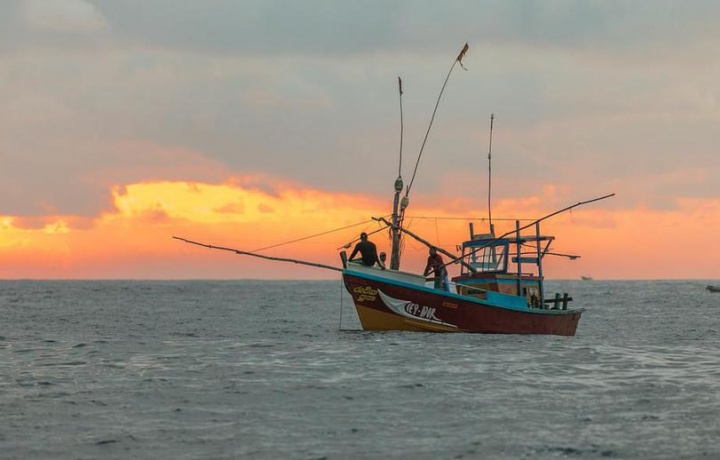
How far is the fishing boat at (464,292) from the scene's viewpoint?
2892 cm

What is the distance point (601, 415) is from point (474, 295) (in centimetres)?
1536

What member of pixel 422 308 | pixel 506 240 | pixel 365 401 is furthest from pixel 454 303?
pixel 365 401

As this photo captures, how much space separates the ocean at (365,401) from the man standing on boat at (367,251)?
234 centimetres

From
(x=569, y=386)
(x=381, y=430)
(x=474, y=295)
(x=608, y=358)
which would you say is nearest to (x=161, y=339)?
(x=474, y=295)

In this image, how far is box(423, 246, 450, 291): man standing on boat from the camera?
97.8 ft

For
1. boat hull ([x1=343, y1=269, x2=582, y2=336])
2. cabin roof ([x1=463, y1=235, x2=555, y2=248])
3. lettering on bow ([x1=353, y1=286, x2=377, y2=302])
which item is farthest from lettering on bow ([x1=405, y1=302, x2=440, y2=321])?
cabin roof ([x1=463, y1=235, x2=555, y2=248])

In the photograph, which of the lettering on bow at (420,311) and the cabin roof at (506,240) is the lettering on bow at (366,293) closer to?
the lettering on bow at (420,311)

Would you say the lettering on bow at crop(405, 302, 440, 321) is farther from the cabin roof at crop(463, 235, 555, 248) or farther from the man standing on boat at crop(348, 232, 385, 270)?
the cabin roof at crop(463, 235, 555, 248)

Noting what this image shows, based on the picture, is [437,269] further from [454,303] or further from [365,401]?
[365,401]

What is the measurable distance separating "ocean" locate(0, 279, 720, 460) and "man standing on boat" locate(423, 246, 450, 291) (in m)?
2.12

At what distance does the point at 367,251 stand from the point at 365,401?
1243 cm

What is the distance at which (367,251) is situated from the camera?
28844 millimetres

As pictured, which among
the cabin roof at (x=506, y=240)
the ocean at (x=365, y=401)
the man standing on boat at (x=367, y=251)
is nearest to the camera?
the ocean at (x=365, y=401)

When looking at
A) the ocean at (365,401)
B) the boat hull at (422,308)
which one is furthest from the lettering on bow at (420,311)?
the ocean at (365,401)
